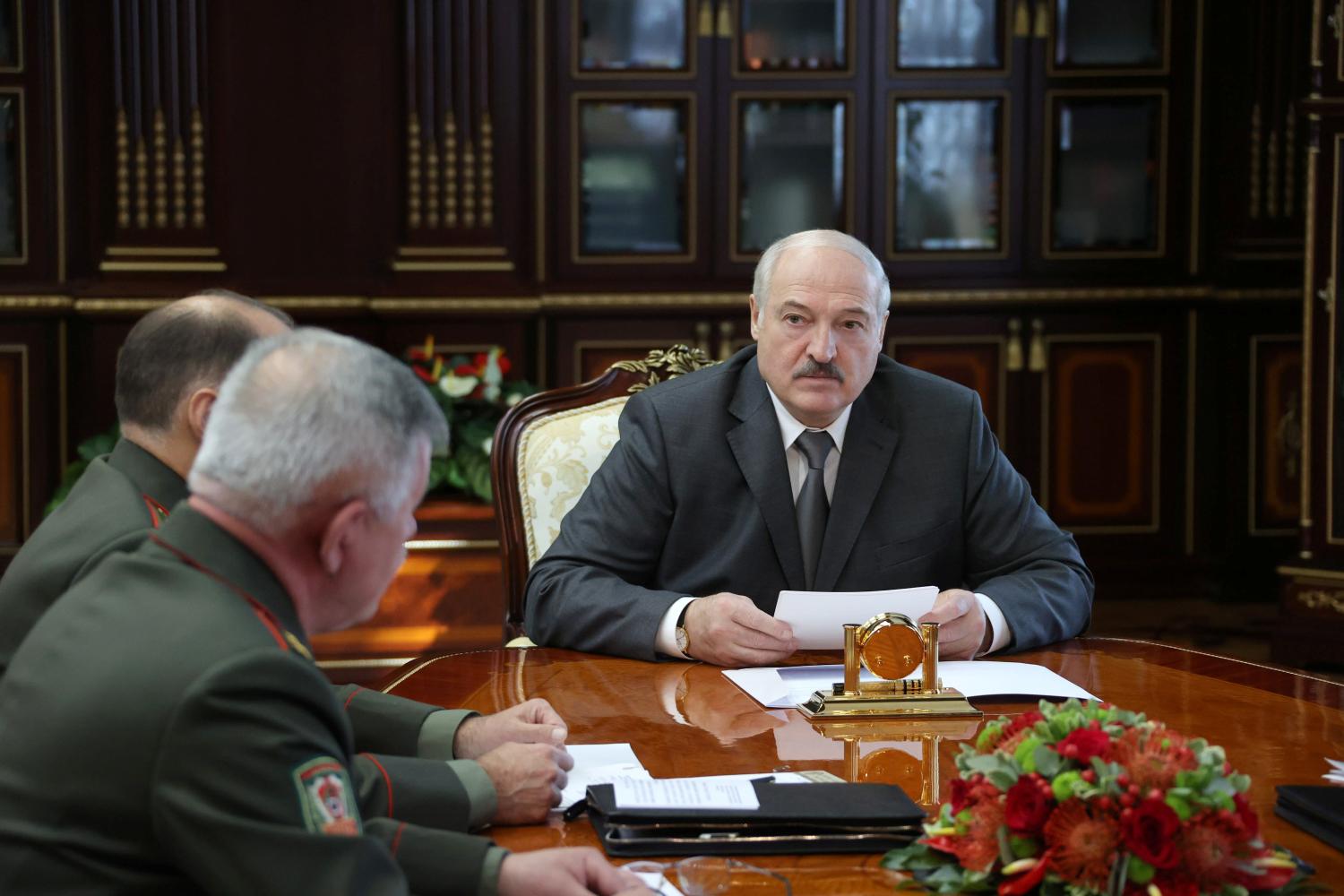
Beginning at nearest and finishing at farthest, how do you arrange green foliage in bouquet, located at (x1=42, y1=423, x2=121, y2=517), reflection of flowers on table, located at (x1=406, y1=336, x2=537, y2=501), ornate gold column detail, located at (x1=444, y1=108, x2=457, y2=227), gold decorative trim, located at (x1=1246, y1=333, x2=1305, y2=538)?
1. reflection of flowers on table, located at (x1=406, y1=336, x2=537, y2=501)
2. green foliage in bouquet, located at (x1=42, y1=423, x2=121, y2=517)
3. ornate gold column detail, located at (x1=444, y1=108, x2=457, y2=227)
4. gold decorative trim, located at (x1=1246, y1=333, x2=1305, y2=538)

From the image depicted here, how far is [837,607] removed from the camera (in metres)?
2.05

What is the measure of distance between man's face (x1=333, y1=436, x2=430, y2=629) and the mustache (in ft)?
4.21

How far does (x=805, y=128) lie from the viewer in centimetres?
576

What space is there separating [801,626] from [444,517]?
2.83 metres

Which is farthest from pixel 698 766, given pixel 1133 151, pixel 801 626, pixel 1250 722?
pixel 1133 151

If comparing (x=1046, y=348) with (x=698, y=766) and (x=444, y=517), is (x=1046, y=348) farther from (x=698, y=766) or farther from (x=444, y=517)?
(x=698, y=766)

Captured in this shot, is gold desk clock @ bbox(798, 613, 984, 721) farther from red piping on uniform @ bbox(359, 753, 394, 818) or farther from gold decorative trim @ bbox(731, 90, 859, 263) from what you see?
gold decorative trim @ bbox(731, 90, 859, 263)

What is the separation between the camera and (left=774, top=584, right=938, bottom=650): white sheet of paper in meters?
2.03

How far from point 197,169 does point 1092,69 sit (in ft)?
10.9

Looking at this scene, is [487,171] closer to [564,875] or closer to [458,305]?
[458,305]

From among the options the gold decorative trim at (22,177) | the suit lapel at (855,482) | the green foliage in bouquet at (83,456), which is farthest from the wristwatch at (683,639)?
the gold decorative trim at (22,177)

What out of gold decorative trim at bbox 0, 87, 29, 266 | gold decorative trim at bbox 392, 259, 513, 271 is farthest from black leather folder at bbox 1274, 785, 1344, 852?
gold decorative trim at bbox 0, 87, 29, 266

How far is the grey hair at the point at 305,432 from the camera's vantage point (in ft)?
3.69

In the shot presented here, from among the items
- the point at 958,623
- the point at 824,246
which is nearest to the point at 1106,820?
the point at 958,623
